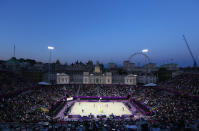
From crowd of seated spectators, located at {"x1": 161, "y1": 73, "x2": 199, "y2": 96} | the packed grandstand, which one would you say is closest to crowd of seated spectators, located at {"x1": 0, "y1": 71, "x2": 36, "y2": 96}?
the packed grandstand

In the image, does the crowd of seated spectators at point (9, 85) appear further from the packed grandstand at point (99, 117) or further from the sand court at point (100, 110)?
the sand court at point (100, 110)

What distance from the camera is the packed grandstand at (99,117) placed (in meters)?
18.8

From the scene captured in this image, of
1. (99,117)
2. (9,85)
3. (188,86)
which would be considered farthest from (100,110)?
(9,85)

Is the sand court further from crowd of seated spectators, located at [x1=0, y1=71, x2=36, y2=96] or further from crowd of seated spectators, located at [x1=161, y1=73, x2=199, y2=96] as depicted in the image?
crowd of seated spectators, located at [x1=0, y1=71, x2=36, y2=96]

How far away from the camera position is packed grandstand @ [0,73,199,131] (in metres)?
18.8

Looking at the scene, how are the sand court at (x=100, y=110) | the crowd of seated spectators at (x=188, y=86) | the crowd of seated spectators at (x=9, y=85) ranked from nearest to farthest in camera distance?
1. the sand court at (x=100, y=110)
2. the crowd of seated spectators at (x=188, y=86)
3. the crowd of seated spectators at (x=9, y=85)

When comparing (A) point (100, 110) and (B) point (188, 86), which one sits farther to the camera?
(B) point (188, 86)

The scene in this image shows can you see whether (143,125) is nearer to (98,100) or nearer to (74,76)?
(98,100)

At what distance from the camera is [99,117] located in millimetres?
28297

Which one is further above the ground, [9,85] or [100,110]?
[9,85]

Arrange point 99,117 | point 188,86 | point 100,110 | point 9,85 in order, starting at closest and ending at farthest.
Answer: point 99,117, point 100,110, point 188,86, point 9,85

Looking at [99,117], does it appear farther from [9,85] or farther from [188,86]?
[9,85]

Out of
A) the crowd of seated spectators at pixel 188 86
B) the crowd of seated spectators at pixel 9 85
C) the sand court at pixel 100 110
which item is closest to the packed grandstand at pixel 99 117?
A: the crowd of seated spectators at pixel 188 86

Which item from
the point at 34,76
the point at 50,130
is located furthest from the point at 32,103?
the point at 34,76
